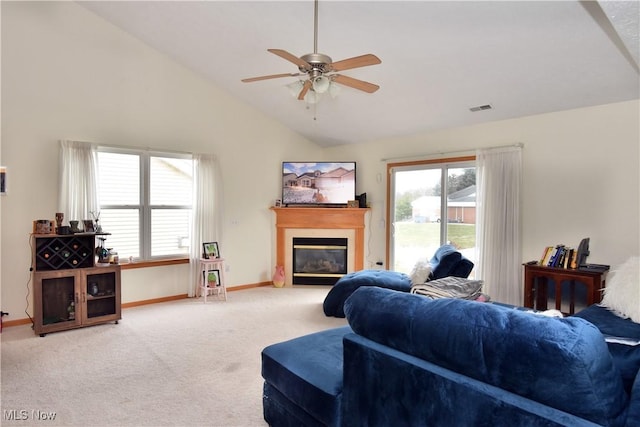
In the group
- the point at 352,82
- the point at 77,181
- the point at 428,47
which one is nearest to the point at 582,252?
the point at 428,47

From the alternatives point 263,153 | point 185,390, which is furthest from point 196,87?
point 185,390

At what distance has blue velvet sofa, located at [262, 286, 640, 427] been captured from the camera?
1.11m

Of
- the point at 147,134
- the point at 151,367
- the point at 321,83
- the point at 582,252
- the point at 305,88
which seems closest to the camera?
the point at 321,83

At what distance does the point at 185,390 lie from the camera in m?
2.71

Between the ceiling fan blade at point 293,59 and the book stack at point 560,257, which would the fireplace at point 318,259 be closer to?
the book stack at point 560,257

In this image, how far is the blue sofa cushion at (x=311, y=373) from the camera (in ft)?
5.92

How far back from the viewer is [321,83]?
9.61 feet

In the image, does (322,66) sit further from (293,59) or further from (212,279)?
(212,279)

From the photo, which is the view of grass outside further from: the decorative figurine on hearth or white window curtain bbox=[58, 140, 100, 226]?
white window curtain bbox=[58, 140, 100, 226]

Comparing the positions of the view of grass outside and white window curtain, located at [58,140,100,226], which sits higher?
white window curtain, located at [58,140,100,226]

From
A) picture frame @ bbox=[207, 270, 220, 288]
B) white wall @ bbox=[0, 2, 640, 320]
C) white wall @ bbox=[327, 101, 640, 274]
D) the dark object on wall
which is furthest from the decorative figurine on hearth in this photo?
the dark object on wall

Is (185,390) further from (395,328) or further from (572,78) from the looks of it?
(572,78)

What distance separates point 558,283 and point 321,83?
10.2 ft

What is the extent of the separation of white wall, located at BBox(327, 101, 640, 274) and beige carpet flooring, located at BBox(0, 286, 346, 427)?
2635 millimetres
